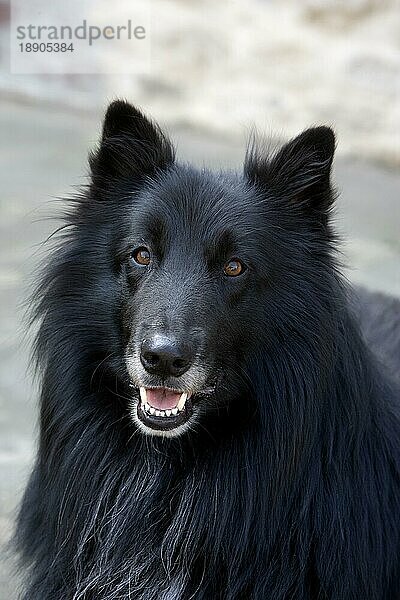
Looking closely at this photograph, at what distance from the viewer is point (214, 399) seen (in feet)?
10.0

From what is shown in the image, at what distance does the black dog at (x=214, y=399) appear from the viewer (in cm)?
305

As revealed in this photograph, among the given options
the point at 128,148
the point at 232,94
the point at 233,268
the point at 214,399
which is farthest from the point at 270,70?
the point at 214,399

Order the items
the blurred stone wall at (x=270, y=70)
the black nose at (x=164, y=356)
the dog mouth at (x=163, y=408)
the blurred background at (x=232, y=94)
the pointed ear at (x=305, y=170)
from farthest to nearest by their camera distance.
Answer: the blurred stone wall at (x=270, y=70)
the blurred background at (x=232, y=94)
the pointed ear at (x=305, y=170)
the dog mouth at (x=163, y=408)
the black nose at (x=164, y=356)

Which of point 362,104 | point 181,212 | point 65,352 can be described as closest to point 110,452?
point 65,352

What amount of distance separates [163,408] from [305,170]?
0.84m

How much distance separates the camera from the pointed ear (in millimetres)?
3135

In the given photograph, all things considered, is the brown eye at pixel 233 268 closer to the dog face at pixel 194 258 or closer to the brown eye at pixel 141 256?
the dog face at pixel 194 258

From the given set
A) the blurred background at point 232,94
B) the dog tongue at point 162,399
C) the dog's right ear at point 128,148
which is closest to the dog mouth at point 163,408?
the dog tongue at point 162,399

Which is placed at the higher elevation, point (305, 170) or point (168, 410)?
point (305, 170)

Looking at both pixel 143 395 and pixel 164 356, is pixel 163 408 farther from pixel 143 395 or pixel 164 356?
pixel 164 356

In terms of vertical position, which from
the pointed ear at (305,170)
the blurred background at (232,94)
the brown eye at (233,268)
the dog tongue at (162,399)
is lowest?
the dog tongue at (162,399)

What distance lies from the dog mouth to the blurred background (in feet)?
12.5

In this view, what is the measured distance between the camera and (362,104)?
784 centimetres

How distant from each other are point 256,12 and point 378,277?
2.82 metres
